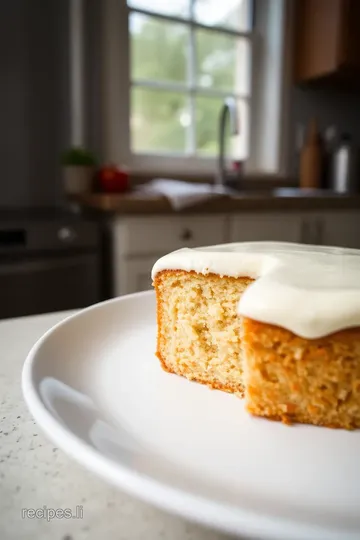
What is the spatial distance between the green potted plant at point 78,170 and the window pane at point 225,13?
1133 millimetres

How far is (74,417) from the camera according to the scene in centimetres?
41

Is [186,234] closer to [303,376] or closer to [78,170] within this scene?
[78,170]

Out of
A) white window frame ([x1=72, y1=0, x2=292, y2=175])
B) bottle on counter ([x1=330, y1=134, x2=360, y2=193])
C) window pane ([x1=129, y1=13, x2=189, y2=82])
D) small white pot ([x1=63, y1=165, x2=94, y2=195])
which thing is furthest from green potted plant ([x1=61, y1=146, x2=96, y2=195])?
bottle on counter ([x1=330, y1=134, x2=360, y2=193])

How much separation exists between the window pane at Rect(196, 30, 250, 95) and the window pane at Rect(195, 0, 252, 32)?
0.23 feet

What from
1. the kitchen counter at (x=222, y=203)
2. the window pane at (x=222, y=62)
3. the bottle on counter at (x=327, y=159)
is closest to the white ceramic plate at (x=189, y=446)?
the kitchen counter at (x=222, y=203)

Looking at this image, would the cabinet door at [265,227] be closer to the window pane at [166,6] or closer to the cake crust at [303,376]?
the window pane at [166,6]

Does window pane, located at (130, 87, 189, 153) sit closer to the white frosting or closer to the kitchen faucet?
the kitchen faucet

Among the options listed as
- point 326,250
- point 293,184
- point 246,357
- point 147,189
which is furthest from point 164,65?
point 246,357

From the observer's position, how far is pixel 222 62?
2803mm

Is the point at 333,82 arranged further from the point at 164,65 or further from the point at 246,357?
the point at 246,357

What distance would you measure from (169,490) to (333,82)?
3.00m

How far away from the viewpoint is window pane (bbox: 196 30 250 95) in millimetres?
2713

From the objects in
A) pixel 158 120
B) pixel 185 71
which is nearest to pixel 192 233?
pixel 158 120

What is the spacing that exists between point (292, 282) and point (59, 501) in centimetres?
29
